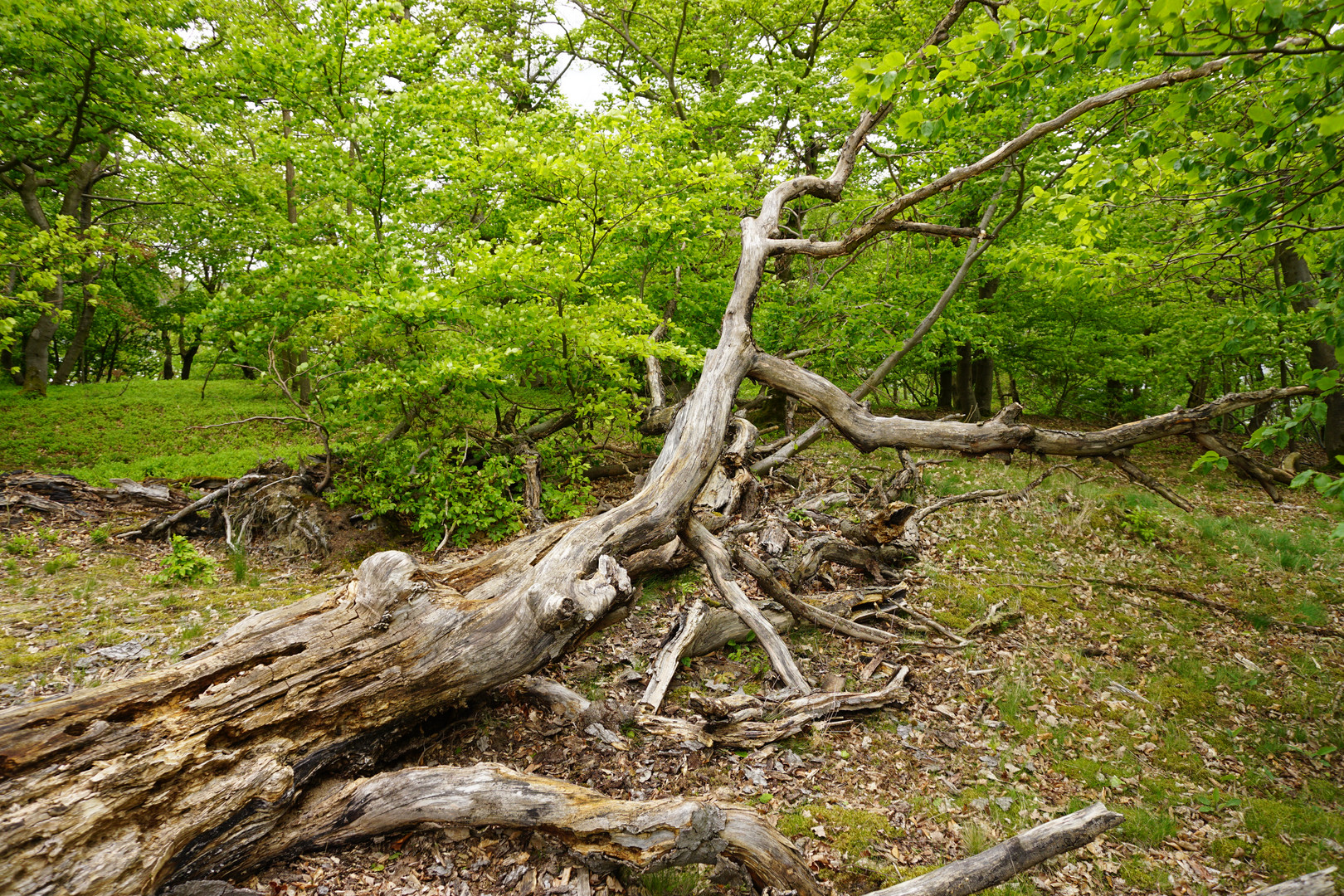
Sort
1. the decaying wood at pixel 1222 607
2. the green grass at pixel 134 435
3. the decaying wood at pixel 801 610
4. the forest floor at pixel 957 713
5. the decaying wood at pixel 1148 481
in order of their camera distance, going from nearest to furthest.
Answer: the forest floor at pixel 957 713, the decaying wood at pixel 1148 481, the decaying wood at pixel 801 610, the decaying wood at pixel 1222 607, the green grass at pixel 134 435

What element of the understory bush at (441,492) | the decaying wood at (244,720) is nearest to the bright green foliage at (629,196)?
the understory bush at (441,492)

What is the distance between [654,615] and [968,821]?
366cm

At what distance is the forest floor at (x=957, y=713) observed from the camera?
4066mm

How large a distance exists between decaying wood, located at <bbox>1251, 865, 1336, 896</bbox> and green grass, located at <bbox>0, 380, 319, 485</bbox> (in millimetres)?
13212

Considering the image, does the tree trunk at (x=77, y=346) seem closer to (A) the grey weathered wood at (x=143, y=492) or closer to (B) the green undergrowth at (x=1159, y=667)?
(A) the grey weathered wood at (x=143, y=492)

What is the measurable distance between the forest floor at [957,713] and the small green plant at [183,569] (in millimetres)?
160

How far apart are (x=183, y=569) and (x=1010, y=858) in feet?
29.3

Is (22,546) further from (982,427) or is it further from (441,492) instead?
(982,427)

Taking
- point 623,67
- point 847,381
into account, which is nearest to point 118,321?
point 623,67

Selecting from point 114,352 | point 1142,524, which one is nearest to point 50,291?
point 114,352

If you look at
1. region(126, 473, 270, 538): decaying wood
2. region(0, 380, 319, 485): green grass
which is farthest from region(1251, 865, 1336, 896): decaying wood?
region(0, 380, 319, 485): green grass

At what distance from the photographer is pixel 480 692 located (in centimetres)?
455

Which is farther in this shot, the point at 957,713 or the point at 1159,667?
the point at 1159,667

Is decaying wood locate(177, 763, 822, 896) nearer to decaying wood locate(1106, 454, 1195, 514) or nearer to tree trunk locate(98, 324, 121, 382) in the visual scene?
decaying wood locate(1106, 454, 1195, 514)
